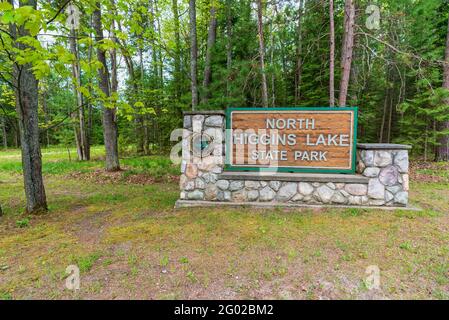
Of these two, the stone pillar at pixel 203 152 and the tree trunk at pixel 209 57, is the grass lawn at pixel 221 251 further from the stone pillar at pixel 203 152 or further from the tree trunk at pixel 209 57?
the tree trunk at pixel 209 57

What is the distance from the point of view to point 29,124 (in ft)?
13.0

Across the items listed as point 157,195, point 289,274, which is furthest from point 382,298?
point 157,195

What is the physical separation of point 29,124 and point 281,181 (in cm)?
445

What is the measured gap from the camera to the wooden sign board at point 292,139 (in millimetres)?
4246

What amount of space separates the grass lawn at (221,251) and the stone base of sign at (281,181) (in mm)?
257

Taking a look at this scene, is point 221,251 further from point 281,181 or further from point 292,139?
point 292,139

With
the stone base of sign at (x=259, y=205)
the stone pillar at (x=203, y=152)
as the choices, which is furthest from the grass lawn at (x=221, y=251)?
the stone pillar at (x=203, y=152)

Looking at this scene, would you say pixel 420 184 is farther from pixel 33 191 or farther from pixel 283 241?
pixel 33 191

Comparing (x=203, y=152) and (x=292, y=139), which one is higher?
(x=292, y=139)

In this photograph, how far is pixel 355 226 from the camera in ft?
11.6

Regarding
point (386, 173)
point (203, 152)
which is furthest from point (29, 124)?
point (386, 173)

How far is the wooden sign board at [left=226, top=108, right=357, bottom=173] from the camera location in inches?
167

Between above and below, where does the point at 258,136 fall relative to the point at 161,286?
above
